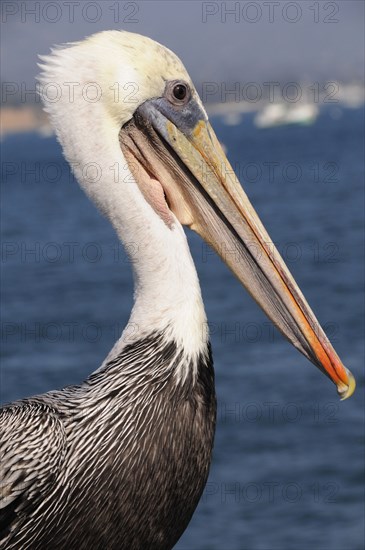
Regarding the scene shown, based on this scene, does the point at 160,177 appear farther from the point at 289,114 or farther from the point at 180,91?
the point at 289,114

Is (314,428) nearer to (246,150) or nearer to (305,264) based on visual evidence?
(305,264)

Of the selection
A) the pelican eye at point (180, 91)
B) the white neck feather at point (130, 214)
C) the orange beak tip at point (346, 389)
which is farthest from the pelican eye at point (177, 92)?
the orange beak tip at point (346, 389)

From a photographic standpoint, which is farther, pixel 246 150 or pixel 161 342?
pixel 246 150

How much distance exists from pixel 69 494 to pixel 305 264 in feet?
80.0

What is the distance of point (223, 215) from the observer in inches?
189

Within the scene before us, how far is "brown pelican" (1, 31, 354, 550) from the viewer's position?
445cm

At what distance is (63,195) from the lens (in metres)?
59.8

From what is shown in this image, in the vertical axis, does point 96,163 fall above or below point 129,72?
below

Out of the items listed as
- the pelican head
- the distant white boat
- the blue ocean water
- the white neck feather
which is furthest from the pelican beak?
the distant white boat

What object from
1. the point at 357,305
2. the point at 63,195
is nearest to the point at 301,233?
the point at 357,305

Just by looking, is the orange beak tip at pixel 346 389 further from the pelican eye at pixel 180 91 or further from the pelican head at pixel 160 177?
the pelican eye at pixel 180 91

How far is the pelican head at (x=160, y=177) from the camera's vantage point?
15.0 ft

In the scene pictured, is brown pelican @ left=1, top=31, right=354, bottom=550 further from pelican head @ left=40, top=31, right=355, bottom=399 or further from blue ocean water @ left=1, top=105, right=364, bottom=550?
blue ocean water @ left=1, top=105, right=364, bottom=550

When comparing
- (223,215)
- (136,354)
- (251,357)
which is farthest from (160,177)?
(251,357)
